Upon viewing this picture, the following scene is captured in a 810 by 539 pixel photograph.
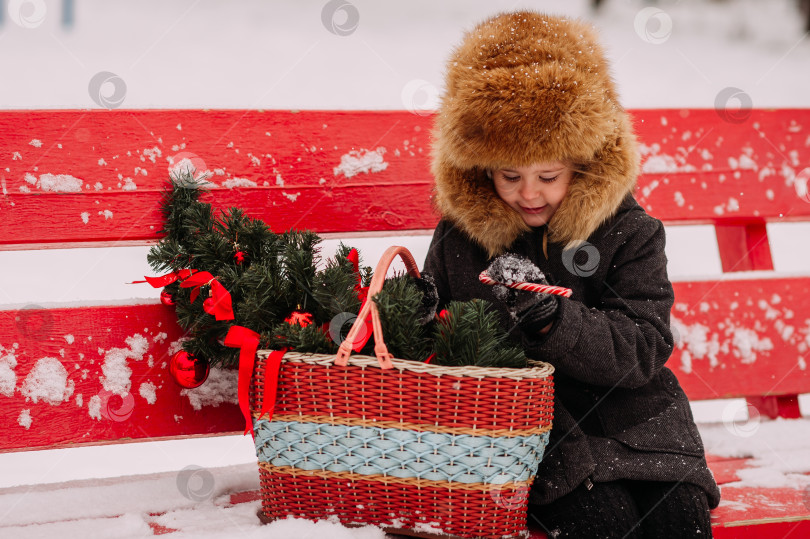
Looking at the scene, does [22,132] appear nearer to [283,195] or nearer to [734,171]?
[283,195]

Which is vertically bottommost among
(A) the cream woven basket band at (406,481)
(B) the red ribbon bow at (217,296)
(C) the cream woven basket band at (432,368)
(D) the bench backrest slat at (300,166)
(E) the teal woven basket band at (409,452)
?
(A) the cream woven basket band at (406,481)

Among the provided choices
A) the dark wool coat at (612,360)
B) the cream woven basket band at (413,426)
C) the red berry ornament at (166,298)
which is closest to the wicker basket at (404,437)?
the cream woven basket band at (413,426)

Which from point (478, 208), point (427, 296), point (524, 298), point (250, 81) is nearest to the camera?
point (524, 298)

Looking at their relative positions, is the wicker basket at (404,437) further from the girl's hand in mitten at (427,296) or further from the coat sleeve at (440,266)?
the coat sleeve at (440,266)

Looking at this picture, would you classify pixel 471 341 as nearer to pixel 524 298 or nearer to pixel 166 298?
pixel 524 298

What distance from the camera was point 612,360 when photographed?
128 centimetres

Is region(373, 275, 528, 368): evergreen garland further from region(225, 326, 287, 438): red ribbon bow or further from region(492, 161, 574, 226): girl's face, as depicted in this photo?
region(492, 161, 574, 226): girl's face

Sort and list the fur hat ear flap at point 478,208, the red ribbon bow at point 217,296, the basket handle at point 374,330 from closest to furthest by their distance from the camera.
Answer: the basket handle at point 374,330 < the red ribbon bow at point 217,296 < the fur hat ear flap at point 478,208

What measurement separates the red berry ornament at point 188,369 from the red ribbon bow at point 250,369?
1.06 ft

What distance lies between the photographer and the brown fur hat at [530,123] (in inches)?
51.9

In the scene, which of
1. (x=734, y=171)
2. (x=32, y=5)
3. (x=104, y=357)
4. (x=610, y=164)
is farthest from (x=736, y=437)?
(x=32, y=5)

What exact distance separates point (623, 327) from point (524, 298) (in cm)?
23

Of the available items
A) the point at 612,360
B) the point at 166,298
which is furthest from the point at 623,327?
the point at 166,298

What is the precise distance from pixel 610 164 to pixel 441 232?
448 millimetres
